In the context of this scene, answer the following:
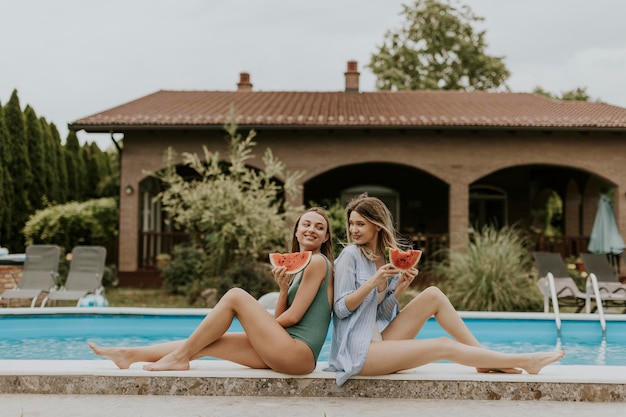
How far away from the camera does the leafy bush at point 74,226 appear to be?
16984 mm

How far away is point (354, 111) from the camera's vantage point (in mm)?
16656

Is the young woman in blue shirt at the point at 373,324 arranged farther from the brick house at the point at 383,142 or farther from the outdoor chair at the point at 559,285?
the brick house at the point at 383,142

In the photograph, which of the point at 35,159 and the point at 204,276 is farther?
the point at 35,159

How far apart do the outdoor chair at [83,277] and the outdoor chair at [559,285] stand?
6708 mm

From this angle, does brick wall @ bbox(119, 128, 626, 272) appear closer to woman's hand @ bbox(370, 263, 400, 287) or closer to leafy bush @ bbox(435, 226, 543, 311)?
leafy bush @ bbox(435, 226, 543, 311)

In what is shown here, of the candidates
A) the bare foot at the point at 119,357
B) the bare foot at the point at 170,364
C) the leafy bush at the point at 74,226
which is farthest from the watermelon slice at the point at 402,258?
the leafy bush at the point at 74,226

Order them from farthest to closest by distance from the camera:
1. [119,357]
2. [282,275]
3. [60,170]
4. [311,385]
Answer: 1. [60,170]
2. [119,357]
3. [311,385]
4. [282,275]

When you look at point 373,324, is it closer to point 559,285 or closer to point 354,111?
point 559,285

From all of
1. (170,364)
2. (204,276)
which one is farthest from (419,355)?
(204,276)

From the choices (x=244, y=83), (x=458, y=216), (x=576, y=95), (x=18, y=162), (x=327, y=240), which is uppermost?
(x=576, y=95)

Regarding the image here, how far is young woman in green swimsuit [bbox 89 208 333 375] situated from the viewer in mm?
4062

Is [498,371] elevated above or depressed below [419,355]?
below

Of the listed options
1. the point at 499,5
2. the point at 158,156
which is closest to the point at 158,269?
the point at 158,156

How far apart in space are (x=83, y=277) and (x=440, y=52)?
2679 cm
